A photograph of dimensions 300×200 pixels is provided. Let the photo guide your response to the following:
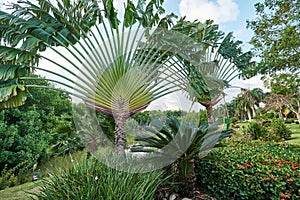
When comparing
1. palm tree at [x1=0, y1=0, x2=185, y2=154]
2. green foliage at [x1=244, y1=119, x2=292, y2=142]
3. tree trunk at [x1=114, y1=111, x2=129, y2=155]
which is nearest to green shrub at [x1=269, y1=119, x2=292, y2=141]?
green foliage at [x1=244, y1=119, x2=292, y2=142]

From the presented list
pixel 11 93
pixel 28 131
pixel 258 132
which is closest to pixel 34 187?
pixel 11 93

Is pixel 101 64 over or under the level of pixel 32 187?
over

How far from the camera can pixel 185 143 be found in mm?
3213

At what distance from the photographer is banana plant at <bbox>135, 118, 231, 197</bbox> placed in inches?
125

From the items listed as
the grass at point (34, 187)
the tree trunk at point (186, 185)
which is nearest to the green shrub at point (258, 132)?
the tree trunk at point (186, 185)

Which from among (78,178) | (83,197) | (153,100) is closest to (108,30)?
(153,100)

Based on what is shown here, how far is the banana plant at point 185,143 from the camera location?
3.18 meters

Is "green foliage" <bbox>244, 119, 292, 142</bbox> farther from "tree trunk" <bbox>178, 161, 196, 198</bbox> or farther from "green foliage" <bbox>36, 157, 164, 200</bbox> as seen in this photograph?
"green foliage" <bbox>36, 157, 164, 200</bbox>

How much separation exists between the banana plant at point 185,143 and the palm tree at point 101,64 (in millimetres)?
815

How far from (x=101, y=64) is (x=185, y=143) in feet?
7.60

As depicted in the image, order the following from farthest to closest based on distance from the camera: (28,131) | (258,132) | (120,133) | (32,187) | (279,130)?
(28,131) → (279,130) → (258,132) → (32,187) → (120,133)

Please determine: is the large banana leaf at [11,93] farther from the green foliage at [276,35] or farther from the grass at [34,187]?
the green foliage at [276,35]

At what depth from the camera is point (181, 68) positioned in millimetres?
5191

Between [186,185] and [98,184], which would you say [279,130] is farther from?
[98,184]
